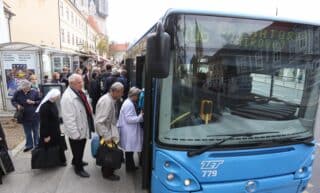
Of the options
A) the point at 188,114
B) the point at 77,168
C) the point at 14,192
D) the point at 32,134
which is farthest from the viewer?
the point at 32,134

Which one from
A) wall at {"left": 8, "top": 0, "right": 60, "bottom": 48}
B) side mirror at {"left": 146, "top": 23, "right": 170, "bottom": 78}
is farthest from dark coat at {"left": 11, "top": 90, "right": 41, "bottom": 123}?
wall at {"left": 8, "top": 0, "right": 60, "bottom": 48}

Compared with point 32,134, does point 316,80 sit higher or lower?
higher

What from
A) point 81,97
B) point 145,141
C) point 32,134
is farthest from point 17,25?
point 145,141

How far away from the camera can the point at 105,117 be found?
3994 mm

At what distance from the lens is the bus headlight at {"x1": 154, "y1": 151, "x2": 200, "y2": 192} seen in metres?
2.64

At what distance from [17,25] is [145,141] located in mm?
30262

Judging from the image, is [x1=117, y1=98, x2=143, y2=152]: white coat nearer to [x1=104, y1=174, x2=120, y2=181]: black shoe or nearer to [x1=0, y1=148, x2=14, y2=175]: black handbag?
[x1=104, y1=174, x2=120, y2=181]: black shoe

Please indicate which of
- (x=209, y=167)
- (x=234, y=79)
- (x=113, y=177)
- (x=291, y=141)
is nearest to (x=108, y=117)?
(x=113, y=177)

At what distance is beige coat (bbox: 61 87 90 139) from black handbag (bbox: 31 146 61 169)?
2.66 ft

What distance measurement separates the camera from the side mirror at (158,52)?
2.33m

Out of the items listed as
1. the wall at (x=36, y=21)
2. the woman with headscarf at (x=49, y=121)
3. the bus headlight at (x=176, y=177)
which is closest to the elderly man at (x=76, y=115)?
the woman with headscarf at (x=49, y=121)

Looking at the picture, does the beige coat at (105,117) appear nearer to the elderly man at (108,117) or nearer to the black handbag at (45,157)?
the elderly man at (108,117)

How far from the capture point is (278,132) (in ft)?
9.53

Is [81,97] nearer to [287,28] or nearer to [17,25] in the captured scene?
[287,28]
